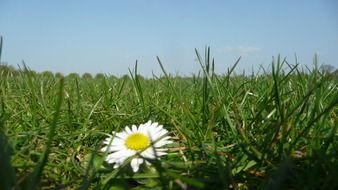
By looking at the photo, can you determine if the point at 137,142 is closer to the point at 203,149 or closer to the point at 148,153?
the point at 148,153

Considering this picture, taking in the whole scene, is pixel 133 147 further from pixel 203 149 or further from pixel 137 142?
pixel 203 149

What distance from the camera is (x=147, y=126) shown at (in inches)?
44.3

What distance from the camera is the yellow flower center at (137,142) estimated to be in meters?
0.97

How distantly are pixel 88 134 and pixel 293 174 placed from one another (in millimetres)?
731

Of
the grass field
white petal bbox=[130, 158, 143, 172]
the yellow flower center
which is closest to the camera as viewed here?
the grass field

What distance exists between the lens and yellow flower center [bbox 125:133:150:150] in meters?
0.97

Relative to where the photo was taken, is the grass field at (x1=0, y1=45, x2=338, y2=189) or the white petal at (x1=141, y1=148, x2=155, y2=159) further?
the white petal at (x1=141, y1=148, x2=155, y2=159)

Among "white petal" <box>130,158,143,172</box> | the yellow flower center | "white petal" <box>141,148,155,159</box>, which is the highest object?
the yellow flower center

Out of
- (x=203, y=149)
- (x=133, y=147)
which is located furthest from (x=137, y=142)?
(x=203, y=149)

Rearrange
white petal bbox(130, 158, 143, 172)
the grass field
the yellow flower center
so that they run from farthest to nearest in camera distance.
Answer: the yellow flower center
white petal bbox(130, 158, 143, 172)
the grass field

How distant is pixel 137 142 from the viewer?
98 cm

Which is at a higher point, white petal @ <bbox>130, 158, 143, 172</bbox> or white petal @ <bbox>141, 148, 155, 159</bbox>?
white petal @ <bbox>141, 148, 155, 159</bbox>

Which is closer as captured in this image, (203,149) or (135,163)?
(135,163)

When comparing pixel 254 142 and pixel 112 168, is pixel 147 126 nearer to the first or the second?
pixel 112 168
